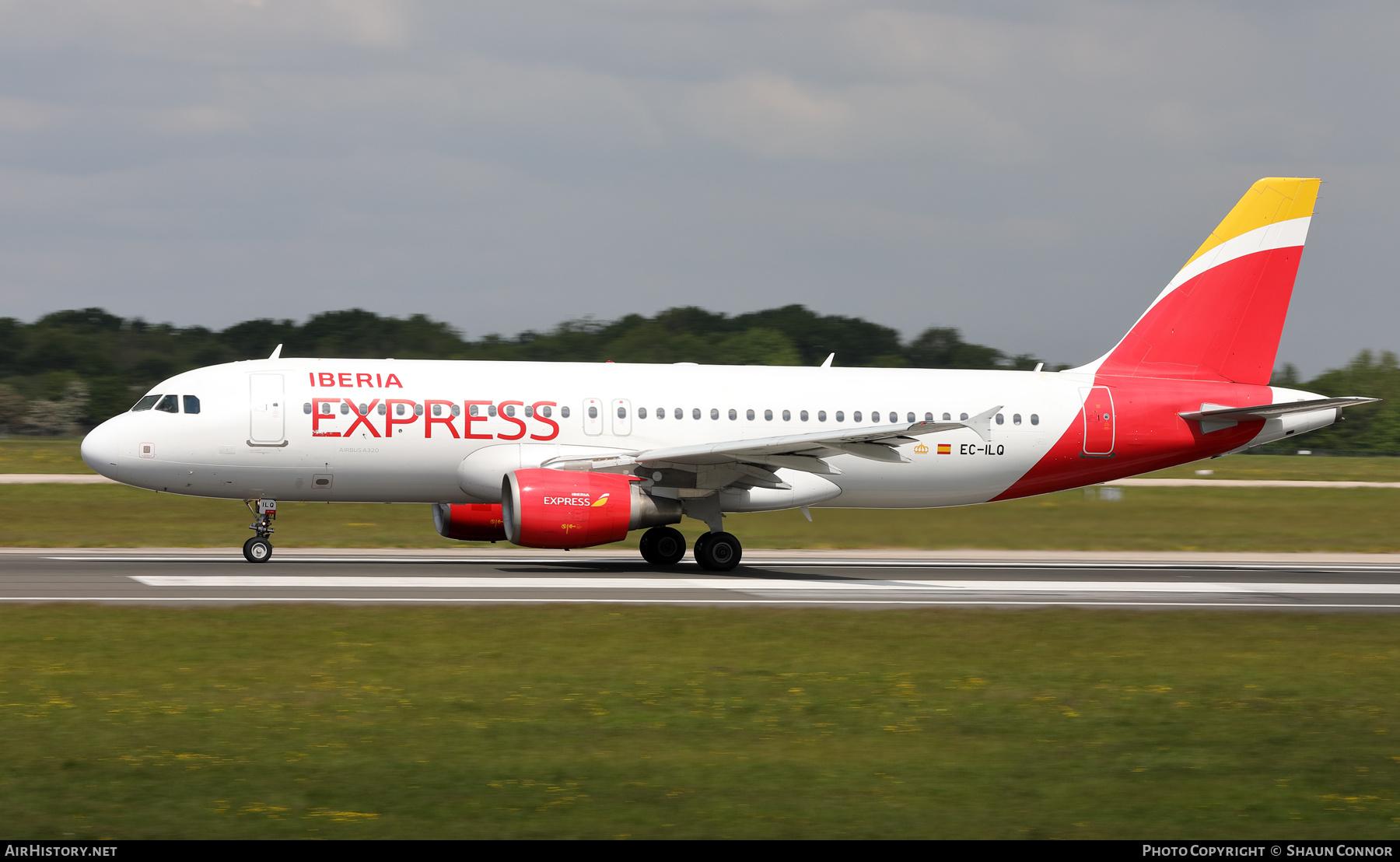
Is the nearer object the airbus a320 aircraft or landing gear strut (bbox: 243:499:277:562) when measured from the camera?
the airbus a320 aircraft

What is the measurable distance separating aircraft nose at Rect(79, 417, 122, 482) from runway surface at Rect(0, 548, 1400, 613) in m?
1.70

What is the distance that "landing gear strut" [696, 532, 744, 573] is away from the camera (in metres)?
24.6

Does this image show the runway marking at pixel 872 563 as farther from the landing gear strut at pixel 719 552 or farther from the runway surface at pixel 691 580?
the landing gear strut at pixel 719 552

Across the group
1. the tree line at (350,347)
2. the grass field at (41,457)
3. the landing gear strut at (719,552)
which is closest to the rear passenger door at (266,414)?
the landing gear strut at (719,552)

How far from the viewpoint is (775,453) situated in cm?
2327

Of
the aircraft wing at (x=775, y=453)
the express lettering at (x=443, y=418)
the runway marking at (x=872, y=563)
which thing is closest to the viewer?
the aircraft wing at (x=775, y=453)

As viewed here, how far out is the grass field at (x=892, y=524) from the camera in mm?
28250

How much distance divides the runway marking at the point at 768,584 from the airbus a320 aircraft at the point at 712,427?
4.13ft

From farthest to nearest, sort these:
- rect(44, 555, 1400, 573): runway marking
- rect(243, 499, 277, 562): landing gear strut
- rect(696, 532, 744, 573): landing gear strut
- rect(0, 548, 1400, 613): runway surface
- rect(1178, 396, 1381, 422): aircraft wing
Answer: rect(1178, 396, 1381, 422): aircraft wing
rect(44, 555, 1400, 573): runway marking
rect(696, 532, 744, 573): landing gear strut
rect(243, 499, 277, 562): landing gear strut
rect(0, 548, 1400, 613): runway surface

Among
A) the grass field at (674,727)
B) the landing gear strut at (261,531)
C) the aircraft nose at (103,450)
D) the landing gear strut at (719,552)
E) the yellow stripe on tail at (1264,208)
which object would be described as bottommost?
the grass field at (674,727)

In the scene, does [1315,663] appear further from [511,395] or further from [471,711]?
[511,395]

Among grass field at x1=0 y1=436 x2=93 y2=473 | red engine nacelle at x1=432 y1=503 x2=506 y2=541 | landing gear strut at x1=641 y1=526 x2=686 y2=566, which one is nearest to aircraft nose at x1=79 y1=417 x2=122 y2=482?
red engine nacelle at x1=432 y1=503 x2=506 y2=541

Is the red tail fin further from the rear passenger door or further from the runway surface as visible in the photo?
the rear passenger door

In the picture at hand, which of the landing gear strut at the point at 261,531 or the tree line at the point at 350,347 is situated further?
the tree line at the point at 350,347
